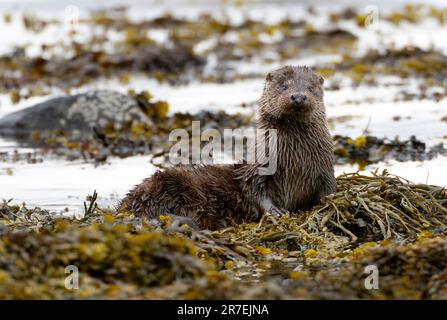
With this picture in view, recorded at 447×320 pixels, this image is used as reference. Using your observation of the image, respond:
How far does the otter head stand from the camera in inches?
261

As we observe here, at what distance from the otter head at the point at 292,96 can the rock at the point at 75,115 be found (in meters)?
4.64

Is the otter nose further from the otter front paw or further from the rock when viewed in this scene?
the rock

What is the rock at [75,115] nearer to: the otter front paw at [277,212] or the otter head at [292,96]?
the otter head at [292,96]

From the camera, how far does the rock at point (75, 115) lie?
1152 centimetres

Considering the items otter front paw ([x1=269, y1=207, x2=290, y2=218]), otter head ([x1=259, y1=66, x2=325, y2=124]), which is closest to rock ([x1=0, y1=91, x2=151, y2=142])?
otter head ([x1=259, y1=66, x2=325, y2=124])

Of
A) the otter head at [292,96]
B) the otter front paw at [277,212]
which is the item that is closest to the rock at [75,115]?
the otter head at [292,96]

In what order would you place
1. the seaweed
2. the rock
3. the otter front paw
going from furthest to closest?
1. the rock
2. the otter front paw
3. the seaweed

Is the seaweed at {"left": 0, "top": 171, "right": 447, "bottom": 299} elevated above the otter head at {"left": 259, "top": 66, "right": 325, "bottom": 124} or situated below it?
below

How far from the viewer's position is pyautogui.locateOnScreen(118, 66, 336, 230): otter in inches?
260

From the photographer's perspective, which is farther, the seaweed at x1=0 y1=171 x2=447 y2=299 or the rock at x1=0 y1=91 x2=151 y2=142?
the rock at x1=0 y1=91 x2=151 y2=142

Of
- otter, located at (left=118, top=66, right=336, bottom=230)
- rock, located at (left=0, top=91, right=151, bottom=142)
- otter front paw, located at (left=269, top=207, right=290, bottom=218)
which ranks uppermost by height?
rock, located at (left=0, top=91, right=151, bottom=142)

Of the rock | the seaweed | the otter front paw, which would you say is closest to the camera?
the seaweed

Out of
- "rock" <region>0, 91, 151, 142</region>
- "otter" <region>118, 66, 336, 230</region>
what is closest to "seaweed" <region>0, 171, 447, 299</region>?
"otter" <region>118, 66, 336, 230</region>
